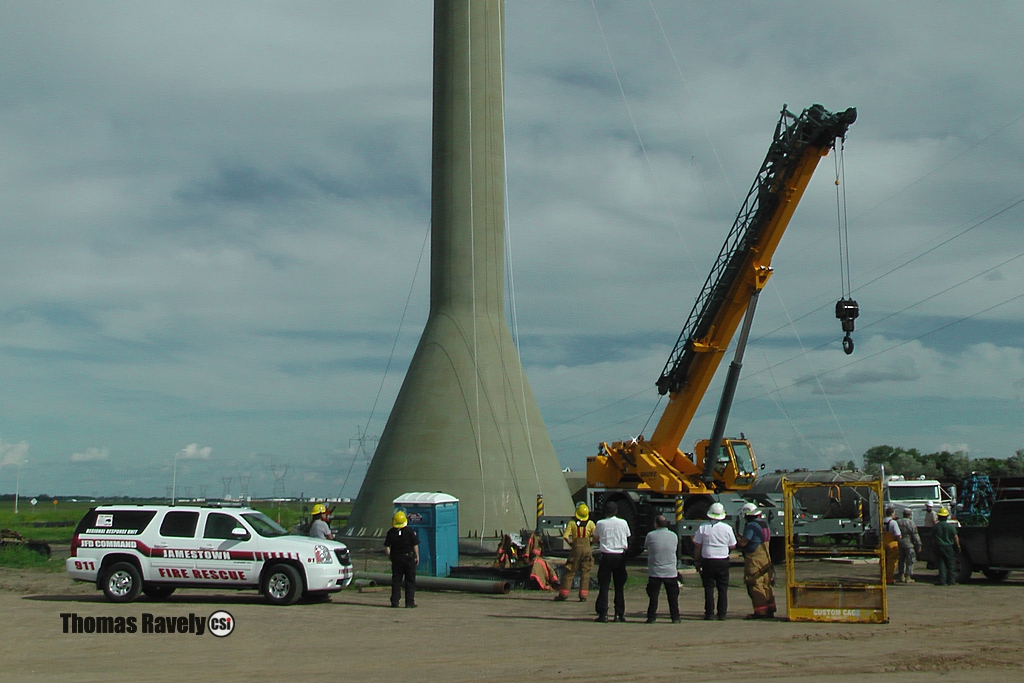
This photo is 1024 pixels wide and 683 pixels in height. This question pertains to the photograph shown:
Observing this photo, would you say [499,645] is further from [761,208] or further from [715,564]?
[761,208]

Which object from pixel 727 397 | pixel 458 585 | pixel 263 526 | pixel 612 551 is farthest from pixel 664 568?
pixel 727 397

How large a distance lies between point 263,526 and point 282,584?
999 millimetres

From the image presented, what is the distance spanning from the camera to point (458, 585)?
16750 millimetres

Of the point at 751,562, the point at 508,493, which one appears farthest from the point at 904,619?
the point at 508,493

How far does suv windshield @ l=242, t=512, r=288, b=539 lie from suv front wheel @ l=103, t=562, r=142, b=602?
1.82 m

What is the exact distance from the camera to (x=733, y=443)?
24.8 meters

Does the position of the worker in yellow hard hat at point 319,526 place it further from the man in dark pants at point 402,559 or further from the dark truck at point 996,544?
the dark truck at point 996,544

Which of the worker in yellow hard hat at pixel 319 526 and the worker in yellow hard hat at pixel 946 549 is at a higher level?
the worker in yellow hard hat at pixel 319 526

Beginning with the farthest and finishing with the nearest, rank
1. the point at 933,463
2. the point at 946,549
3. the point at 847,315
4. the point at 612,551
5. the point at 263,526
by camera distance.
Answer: the point at 933,463 → the point at 847,315 → the point at 946,549 → the point at 263,526 → the point at 612,551

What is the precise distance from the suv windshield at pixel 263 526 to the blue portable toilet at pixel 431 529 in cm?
368

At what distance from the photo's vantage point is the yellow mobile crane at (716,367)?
23.5 meters

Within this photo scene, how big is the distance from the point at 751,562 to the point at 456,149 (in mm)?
18314

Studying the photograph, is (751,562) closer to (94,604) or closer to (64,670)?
(64,670)

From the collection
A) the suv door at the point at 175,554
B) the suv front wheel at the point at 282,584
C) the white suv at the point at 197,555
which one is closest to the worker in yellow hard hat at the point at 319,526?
the white suv at the point at 197,555
